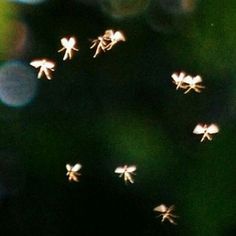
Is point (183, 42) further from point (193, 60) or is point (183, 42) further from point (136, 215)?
point (136, 215)

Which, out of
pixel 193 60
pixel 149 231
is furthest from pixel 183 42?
pixel 149 231

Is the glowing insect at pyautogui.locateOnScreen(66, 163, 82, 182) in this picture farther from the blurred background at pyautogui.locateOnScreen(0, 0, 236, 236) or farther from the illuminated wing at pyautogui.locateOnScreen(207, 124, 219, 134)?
the illuminated wing at pyautogui.locateOnScreen(207, 124, 219, 134)

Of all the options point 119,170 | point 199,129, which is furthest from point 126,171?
point 199,129

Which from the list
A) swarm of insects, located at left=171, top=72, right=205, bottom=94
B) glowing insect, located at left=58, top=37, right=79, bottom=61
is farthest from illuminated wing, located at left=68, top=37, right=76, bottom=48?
swarm of insects, located at left=171, top=72, right=205, bottom=94

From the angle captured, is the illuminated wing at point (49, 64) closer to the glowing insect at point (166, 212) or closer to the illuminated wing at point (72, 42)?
the illuminated wing at point (72, 42)

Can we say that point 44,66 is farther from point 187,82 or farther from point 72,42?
point 187,82

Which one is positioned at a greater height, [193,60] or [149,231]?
[193,60]
